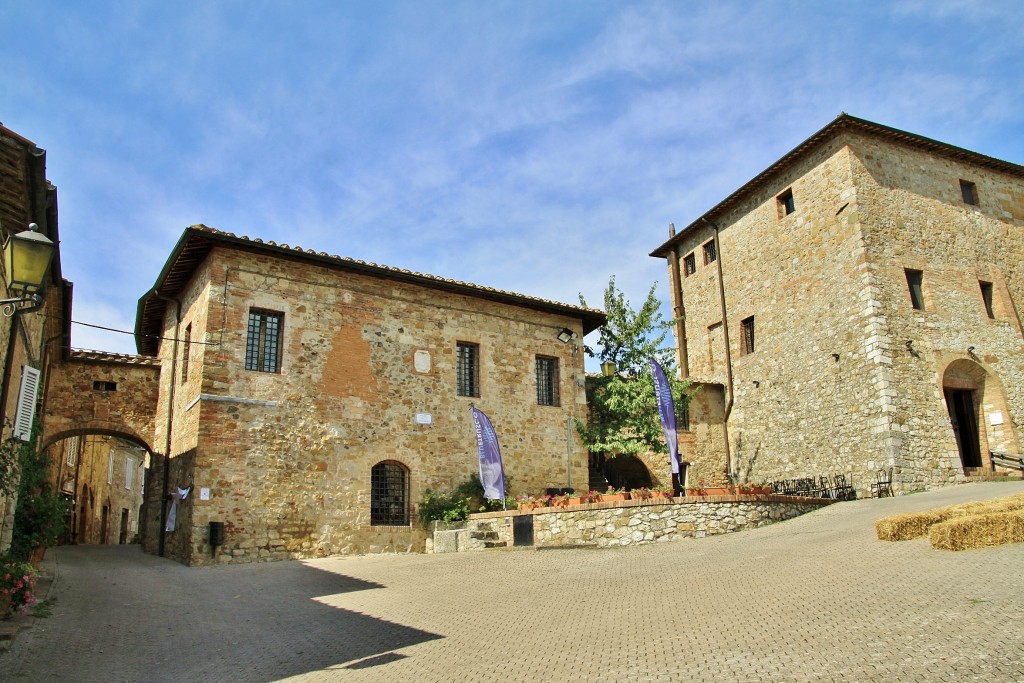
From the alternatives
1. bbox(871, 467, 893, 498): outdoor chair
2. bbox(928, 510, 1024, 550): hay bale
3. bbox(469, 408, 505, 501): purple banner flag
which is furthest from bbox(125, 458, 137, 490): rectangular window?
bbox(928, 510, 1024, 550): hay bale

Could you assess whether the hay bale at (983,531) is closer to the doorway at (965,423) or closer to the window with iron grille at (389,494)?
the window with iron grille at (389,494)

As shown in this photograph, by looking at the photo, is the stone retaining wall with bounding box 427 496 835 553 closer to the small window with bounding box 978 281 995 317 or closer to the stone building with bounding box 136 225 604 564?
the stone building with bounding box 136 225 604 564

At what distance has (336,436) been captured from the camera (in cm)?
1619

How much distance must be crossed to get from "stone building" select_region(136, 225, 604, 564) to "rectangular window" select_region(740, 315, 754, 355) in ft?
24.4

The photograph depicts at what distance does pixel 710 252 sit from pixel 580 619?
20.1m

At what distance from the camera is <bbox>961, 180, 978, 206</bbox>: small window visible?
72.6ft

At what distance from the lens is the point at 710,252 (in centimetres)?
2609

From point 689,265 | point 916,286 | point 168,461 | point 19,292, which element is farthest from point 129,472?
point 916,286

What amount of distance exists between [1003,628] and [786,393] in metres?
16.6

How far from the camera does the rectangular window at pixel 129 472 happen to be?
117 feet

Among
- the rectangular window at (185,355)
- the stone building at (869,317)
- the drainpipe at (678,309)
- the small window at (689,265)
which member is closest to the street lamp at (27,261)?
the rectangular window at (185,355)

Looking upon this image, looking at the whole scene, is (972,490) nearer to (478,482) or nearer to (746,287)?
(746,287)

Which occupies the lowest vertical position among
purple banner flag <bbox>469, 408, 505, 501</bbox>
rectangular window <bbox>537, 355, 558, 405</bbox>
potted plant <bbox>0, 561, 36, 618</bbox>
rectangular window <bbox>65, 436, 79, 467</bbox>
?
potted plant <bbox>0, 561, 36, 618</bbox>

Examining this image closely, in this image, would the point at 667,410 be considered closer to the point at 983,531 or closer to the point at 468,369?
the point at 468,369
